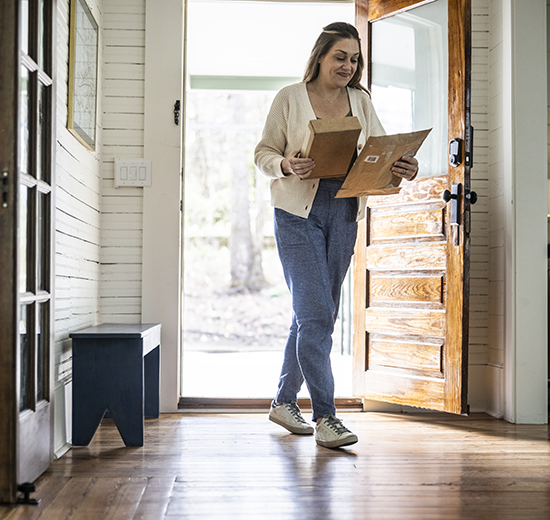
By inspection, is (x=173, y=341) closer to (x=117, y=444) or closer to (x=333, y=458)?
(x=117, y=444)

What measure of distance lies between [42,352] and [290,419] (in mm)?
959

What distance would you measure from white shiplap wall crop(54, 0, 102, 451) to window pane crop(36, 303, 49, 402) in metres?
0.22

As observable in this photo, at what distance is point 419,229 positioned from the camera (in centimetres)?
250

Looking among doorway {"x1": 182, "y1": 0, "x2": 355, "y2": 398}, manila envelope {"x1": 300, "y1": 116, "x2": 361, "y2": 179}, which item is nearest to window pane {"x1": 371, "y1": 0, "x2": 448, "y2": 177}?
manila envelope {"x1": 300, "y1": 116, "x2": 361, "y2": 179}

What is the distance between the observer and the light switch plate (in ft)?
8.52

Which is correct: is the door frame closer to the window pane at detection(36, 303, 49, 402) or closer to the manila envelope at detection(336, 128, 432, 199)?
the window pane at detection(36, 303, 49, 402)

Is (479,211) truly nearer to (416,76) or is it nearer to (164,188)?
(416,76)

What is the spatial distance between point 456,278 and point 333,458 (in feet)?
3.02

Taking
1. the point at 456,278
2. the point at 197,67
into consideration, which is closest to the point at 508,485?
the point at 456,278

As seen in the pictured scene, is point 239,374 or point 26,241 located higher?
point 26,241

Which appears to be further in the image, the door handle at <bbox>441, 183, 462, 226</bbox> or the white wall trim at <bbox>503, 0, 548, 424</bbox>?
the white wall trim at <bbox>503, 0, 548, 424</bbox>

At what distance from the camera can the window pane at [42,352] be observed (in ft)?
5.64

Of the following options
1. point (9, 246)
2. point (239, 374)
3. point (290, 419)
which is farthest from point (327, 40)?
point (239, 374)

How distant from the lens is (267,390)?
3207 millimetres
